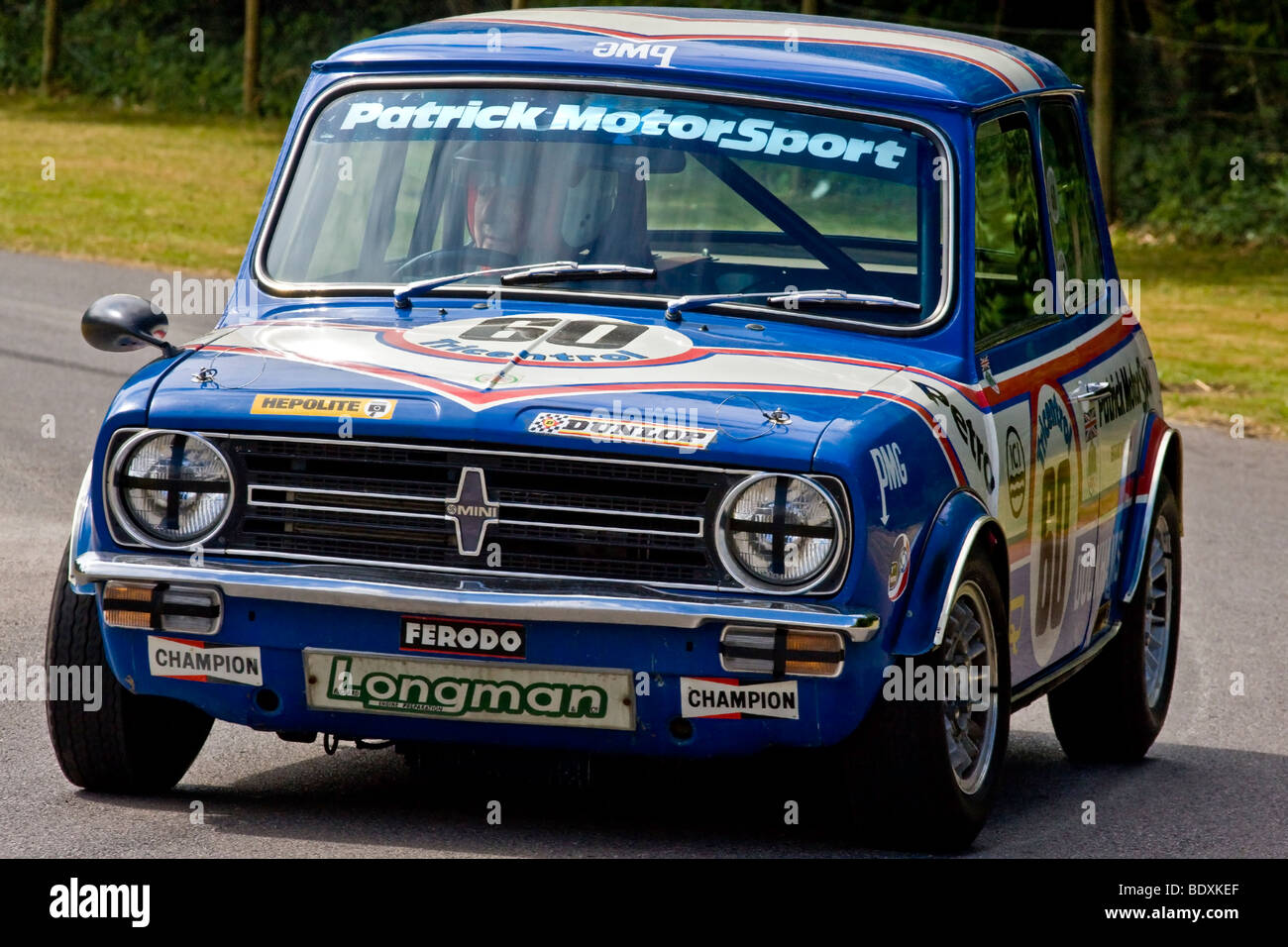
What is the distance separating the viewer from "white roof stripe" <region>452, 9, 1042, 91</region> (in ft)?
20.6

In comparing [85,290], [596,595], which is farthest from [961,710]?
[85,290]

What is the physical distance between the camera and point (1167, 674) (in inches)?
281

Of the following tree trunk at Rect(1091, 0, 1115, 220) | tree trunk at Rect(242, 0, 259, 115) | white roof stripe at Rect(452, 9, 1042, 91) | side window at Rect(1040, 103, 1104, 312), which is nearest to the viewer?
white roof stripe at Rect(452, 9, 1042, 91)

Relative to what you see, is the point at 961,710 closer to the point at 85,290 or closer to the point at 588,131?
the point at 588,131

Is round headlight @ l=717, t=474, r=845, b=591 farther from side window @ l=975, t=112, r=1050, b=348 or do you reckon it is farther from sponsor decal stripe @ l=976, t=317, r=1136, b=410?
side window @ l=975, t=112, r=1050, b=348

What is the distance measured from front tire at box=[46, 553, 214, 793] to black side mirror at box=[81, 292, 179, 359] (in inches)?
22.8

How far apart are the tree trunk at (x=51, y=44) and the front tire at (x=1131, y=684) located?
139 feet

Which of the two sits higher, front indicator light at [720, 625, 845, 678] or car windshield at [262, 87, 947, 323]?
car windshield at [262, 87, 947, 323]

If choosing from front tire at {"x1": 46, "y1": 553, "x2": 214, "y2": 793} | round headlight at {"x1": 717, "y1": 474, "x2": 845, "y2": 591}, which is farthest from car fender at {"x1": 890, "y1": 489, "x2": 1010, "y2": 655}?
front tire at {"x1": 46, "y1": 553, "x2": 214, "y2": 793}

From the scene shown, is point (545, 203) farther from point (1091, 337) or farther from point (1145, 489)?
point (1145, 489)

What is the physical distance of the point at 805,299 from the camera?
568 centimetres

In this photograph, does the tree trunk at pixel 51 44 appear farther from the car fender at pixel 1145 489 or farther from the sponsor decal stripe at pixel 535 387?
the sponsor decal stripe at pixel 535 387
